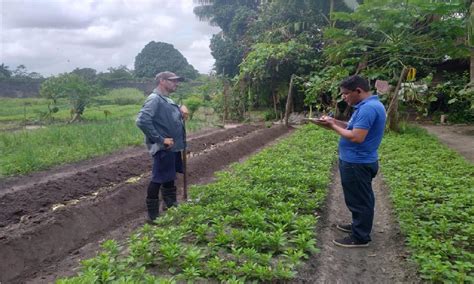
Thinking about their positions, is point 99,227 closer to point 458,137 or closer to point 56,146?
point 56,146

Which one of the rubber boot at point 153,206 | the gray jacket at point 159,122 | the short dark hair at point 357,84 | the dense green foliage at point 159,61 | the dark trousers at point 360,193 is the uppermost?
the dense green foliage at point 159,61

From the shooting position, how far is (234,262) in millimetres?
3348

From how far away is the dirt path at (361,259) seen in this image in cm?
362

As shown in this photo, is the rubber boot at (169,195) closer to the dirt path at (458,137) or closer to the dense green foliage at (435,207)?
the dense green foliage at (435,207)

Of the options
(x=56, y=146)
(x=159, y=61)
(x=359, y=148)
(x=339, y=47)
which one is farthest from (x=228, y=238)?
(x=159, y=61)

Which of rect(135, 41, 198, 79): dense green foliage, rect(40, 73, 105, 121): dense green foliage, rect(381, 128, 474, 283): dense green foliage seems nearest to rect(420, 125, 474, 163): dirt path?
rect(381, 128, 474, 283): dense green foliage

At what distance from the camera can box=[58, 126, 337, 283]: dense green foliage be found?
323cm

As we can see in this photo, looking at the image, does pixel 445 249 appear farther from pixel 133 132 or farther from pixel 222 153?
pixel 133 132

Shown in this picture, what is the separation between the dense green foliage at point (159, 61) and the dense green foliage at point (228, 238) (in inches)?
1962

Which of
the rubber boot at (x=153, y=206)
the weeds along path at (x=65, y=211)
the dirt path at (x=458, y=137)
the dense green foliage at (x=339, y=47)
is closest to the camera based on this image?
the weeds along path at (x=65, y=211)

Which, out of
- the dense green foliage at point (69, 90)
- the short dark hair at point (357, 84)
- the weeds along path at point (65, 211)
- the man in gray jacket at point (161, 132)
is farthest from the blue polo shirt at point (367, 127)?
the dense green foliage at point (69, 90)

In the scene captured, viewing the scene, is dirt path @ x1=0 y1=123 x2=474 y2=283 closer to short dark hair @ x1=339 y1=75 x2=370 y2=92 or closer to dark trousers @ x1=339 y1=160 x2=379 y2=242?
dark trousers @ x1=339 y1=160 x2=379 y2=242

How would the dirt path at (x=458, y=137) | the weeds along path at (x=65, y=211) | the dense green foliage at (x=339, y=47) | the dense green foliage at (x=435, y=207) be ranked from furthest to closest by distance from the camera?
the dense green foliage at (x=339, y=47) < the dirt path at (x=458, y=137) < the weeds along path at (x=65, y=211) < the dense green foliage at (x=435, y=207)

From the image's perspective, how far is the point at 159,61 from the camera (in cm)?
5919
